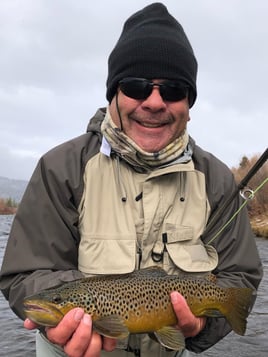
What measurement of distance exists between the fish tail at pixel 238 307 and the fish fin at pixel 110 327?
2.55ft

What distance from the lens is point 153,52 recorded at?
3488 mm

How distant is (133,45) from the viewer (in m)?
3.53

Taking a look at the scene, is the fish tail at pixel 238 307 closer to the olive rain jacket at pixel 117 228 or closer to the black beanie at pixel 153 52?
the olive rain jacket at pixel 117 228

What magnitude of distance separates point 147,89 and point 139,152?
0.43m

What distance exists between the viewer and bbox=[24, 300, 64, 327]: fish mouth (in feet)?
9.21

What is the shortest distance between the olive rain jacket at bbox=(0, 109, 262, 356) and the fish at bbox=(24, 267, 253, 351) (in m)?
0.10

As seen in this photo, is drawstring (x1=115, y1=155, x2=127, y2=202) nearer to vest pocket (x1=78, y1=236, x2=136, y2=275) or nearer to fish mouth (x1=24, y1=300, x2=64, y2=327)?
vest pocket (x1=78, y1=236, x2=136, y2=275)

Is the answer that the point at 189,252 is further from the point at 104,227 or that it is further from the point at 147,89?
the point at 147,89

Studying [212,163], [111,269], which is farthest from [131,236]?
[212,163]

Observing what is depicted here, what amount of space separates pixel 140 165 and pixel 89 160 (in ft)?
1.13

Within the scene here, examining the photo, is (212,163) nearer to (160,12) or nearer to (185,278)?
(185,278)

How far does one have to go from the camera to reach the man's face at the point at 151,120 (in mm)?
3324

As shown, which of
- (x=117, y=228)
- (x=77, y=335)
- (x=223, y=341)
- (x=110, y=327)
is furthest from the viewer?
(x=223, y=341)

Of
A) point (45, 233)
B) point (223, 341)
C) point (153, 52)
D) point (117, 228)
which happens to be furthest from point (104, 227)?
point (223, 341)
